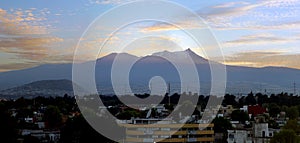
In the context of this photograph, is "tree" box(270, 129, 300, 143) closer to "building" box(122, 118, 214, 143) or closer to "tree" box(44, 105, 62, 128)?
"building" box(122, 118, 214, 143)

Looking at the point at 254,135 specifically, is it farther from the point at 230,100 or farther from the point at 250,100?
the point at 250,100

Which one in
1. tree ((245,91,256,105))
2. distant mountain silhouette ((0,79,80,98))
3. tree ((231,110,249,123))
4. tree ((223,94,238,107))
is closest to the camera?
tree ((231,110,249,123))

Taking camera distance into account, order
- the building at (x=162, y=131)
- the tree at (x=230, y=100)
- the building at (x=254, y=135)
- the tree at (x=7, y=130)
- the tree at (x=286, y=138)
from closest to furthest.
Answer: the tree at (x=7, y=130)
the tree at (x=286, y=138)
the building at (x=254, y=135)
the building at (x=162, y=131)
the tree at (x=230, y=100)

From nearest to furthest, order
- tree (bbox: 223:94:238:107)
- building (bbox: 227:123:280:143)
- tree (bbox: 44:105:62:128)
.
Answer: building (bbox: 227:123:280:143)
tree (bbox: 44:105:62:128)
tree (bbox: 223:94:238:107)

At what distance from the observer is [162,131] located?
10.7 meters

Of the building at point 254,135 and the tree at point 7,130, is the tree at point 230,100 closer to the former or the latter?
the building at point 254,135

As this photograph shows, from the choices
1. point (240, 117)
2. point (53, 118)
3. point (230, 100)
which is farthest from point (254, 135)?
point (230, 100)

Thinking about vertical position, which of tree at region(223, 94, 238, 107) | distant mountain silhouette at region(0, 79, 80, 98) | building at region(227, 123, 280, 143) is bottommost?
building at region(227, 123, 280, 143)

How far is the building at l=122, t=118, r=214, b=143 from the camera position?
10.6m

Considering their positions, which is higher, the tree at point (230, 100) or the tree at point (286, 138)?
the tree at point (230, 100)

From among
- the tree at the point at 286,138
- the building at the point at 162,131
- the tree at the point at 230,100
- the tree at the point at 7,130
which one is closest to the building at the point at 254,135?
the building at the point at 162,131

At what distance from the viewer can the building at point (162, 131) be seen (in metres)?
10.6

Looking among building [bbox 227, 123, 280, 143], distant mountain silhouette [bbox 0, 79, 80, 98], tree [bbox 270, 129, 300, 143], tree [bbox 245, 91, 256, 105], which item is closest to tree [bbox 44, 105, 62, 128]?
building [bbox 227, 123, 280, 143]

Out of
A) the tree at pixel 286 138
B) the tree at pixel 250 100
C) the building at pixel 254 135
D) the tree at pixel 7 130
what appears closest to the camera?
the tree at pixel 7 130
